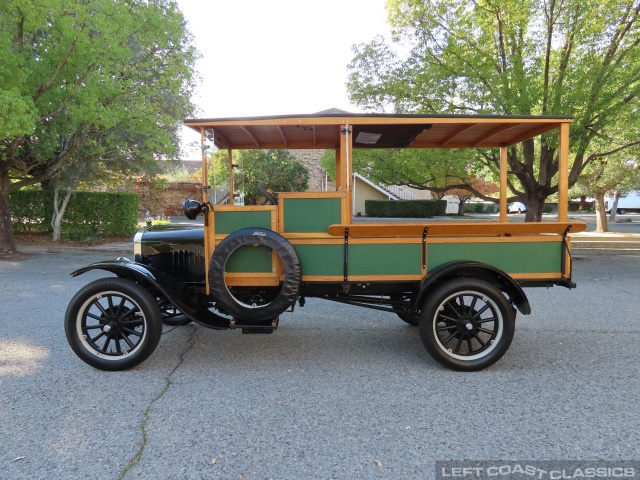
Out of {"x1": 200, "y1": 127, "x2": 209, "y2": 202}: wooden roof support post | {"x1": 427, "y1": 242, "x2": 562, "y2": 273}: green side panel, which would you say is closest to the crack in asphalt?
{"x1": 200, "y1": 127, "x2": 209, "y2": 202}: wooden roof support post

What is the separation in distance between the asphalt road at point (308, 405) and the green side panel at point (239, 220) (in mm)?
1230

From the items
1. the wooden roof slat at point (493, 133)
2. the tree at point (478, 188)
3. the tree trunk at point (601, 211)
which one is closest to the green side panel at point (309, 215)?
the wooden roof slat at point (493, 133)

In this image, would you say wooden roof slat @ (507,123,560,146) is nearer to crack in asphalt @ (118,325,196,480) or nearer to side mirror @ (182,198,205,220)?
side mirror @ (182,198,205,220)

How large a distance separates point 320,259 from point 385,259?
1.88 ft

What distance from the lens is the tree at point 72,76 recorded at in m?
8.23

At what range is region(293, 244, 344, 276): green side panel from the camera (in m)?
3.58

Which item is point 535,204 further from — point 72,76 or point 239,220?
point 72,76

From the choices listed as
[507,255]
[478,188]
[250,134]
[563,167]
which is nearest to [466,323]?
[507,255]

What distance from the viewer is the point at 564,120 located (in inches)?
142

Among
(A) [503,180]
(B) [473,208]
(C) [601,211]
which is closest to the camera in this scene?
(A) [503,180]

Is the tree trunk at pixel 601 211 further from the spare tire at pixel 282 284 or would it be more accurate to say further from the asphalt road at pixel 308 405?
the spare tire at pixel 282 284

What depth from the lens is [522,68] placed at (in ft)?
31.4

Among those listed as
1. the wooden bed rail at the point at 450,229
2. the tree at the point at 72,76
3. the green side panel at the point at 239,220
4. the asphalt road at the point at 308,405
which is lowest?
the asphalt road at the point at 308,405

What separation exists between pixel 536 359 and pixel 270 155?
15.9 metres
